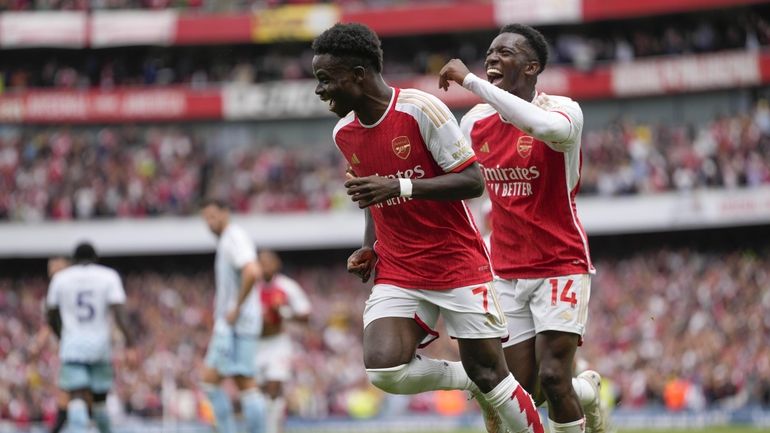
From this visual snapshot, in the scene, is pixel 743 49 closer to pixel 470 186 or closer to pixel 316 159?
pixel 316 159

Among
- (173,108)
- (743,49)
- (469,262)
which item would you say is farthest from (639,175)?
Answer: (469,262)

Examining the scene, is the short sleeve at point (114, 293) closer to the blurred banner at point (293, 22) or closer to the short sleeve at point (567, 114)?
the short sleeve at point (567, 114)

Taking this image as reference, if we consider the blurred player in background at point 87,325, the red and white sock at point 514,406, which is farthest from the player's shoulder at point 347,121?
the blurred player in background at point 87,325

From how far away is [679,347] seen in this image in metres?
22.1

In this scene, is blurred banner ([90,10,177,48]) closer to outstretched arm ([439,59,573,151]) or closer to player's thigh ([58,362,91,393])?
player's thigh ([58,362,91,393])

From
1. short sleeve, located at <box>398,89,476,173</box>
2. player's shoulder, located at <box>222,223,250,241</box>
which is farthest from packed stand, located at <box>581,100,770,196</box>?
short sleeve, located at <box>398,89,476,173</box>

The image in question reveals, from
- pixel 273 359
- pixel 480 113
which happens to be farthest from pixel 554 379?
pixel 273 359

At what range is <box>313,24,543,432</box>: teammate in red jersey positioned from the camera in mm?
6613

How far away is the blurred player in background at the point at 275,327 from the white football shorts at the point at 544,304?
7.01 metres

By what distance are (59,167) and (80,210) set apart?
59.4 inches

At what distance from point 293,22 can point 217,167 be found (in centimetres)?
463

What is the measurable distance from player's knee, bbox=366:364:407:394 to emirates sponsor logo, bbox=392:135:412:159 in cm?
117

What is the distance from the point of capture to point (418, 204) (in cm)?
679

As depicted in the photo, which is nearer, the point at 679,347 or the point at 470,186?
the point at 470,186
